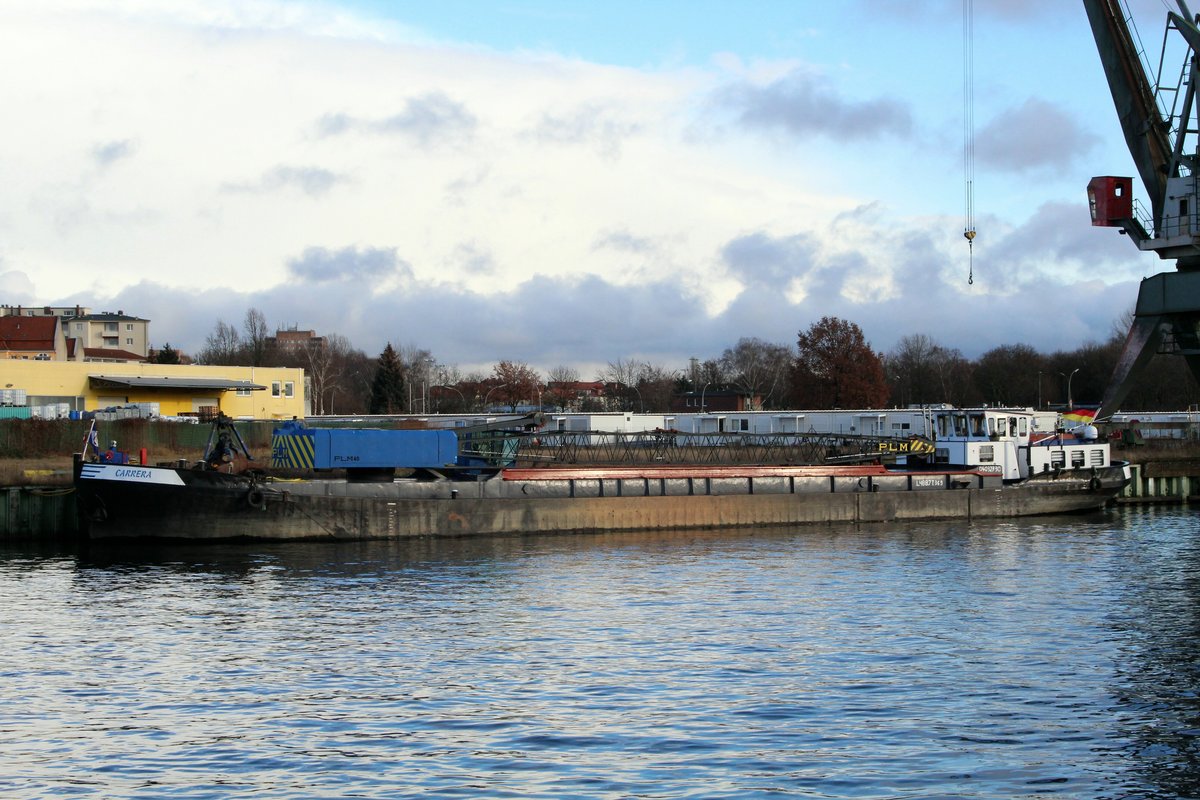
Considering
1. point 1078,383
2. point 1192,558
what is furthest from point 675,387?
point 1192,558

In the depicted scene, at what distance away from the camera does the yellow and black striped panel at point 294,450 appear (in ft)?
141

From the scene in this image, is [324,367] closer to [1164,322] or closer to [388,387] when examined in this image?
[388,387]

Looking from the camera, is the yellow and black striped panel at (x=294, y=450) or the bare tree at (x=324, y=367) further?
the bare tree at (x=324, y=367)

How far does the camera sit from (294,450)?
142 ft

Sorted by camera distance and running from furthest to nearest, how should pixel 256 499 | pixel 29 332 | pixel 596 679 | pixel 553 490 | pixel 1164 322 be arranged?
pixel 29 332 < pixel 1164 322 < pixel 553 490 < pixel 256 499 < pixel 596 679

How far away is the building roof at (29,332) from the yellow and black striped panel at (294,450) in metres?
82.5

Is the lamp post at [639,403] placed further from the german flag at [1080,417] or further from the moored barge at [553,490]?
the moored barge at [553,490]

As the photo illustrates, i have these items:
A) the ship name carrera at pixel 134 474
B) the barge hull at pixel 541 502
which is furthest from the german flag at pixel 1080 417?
the ship name carrera at pixel 134 474

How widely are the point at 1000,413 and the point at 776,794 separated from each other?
1607 inches

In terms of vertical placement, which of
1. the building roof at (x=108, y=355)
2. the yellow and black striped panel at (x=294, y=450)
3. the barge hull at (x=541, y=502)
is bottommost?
the barge hull at (x=541, y=502)

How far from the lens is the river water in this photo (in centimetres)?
1570

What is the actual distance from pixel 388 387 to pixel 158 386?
182ft

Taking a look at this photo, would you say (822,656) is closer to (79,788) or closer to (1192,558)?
(79,788)

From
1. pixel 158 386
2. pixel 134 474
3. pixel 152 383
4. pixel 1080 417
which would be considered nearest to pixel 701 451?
pixel 1080 417
